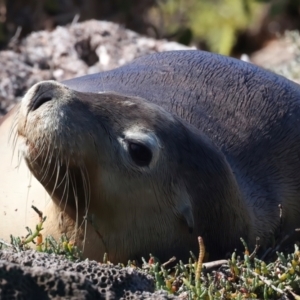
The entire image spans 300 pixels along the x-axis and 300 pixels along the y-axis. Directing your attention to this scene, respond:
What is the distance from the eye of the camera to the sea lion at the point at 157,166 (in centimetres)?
387

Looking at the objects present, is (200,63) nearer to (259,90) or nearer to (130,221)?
(259,90)

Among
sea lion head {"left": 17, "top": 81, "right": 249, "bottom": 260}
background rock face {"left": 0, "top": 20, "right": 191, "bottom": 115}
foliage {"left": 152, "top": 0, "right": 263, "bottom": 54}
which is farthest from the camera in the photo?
foliage {"left": 152, "top": 0, "right": 263, "bottom": 54}

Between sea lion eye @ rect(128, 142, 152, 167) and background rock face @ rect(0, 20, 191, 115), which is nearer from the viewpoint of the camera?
sea lion eye @ rect(128, 142, 152, 167)

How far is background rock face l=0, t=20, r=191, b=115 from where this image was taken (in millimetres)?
7410

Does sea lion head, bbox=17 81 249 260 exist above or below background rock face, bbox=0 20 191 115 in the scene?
below

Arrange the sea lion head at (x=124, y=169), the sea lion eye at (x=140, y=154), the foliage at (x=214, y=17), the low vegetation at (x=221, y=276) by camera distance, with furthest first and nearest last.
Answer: the foliage at (x=214, y=17) → the sea lion eye at (x=140, y=154) → the sea lion head at (x=124, y=169) → the low vegetation at (x=221, y=276)

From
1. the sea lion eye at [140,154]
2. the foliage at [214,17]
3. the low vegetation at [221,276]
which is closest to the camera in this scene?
the low vegetation at [221,276]

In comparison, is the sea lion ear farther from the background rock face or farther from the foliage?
the foliage

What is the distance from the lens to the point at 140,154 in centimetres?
406

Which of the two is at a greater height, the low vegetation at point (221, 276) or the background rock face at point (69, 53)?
the background rock face at point (69, 53)

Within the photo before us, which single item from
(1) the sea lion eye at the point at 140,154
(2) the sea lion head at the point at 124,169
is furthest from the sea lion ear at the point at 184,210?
(1) the sea lion eye at the point at 140,154

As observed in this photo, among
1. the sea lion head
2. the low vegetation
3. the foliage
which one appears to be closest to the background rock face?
the sea lion head

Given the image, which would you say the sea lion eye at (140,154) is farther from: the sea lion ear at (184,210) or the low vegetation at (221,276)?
the low vegetation at (221,276)

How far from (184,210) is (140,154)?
308 millimetres
